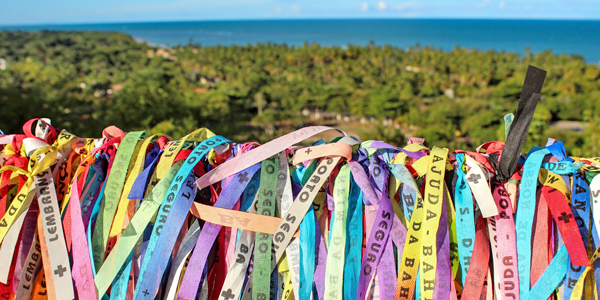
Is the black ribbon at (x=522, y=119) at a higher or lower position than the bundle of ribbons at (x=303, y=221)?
higher

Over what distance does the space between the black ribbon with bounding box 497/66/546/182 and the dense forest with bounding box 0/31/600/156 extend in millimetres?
8544

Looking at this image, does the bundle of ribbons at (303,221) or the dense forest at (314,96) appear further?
the dense forest at (314,96)

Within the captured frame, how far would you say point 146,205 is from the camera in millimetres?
998

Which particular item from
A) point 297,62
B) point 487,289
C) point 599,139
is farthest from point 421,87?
point 487,289

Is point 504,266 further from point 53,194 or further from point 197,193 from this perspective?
point 53,194

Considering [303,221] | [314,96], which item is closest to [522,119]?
[303,221]

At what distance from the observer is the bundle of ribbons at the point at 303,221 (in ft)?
2.93

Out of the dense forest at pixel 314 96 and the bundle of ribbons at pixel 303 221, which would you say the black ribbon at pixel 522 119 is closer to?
the bundle of ribbons at pixel 303 221

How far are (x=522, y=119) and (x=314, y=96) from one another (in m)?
35.6

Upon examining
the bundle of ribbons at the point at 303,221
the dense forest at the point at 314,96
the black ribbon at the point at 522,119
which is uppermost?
the dense forest at the point at 314,96

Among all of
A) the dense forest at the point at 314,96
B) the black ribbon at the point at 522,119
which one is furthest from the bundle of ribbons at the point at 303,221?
the dense forest at the point at 314,96

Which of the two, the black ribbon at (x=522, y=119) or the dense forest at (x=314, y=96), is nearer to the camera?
the black ribbon at (x=522, y=119)

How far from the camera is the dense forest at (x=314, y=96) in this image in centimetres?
1683

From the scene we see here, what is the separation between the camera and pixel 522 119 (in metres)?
0.87
